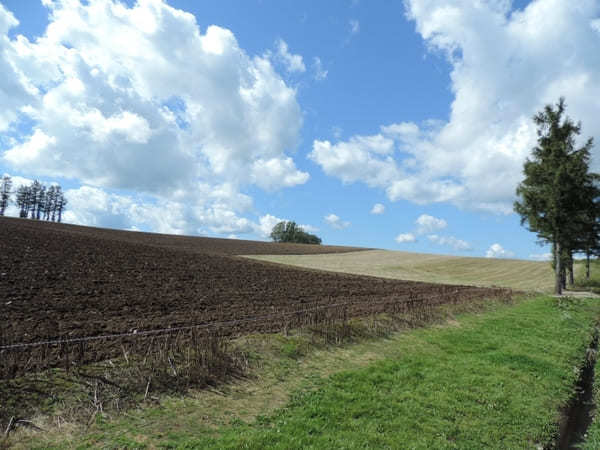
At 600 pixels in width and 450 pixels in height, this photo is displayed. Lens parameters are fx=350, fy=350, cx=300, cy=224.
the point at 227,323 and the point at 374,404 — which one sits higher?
the point at 227,323

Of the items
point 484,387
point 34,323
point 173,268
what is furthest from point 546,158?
point 34,323

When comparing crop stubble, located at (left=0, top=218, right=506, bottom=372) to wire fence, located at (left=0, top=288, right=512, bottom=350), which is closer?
wire fence, located at (left=0, top=288, right=512, bottom=350)

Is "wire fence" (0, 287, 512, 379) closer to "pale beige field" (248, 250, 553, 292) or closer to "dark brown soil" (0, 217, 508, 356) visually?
"dark brown soil" (0, 217, 508, 356)

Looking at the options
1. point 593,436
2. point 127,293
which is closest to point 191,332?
point 127,293

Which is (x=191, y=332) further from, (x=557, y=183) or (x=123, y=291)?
(x=557, y=183)

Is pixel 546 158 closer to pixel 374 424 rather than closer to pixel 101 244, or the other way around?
pixel 374 424

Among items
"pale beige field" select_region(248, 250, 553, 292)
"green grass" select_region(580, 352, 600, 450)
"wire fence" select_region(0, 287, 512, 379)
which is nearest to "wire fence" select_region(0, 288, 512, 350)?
"wire fence" select_region(0, 287, 512, 379)

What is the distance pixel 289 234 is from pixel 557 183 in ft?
331

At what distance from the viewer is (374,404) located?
749 cm

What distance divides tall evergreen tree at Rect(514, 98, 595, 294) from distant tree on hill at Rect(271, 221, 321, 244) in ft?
316

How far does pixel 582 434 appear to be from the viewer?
24.0 ft

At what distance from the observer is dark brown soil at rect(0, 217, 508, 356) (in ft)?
37.2

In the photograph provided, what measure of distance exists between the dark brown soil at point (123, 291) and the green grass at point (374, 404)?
12.5 feet

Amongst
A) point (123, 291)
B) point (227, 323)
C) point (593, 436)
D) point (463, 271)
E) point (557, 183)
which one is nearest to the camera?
point (593, 436)
